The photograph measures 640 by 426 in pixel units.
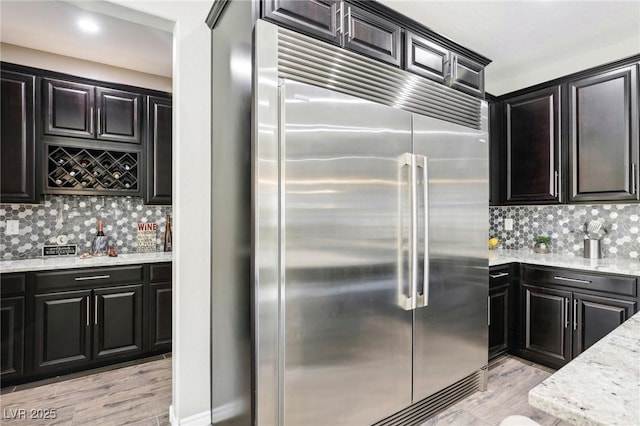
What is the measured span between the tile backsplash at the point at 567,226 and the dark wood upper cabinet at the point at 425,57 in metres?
2.07

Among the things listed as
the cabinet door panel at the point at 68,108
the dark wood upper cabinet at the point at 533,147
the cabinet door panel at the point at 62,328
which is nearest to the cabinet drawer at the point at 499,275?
the dark wood upper cabinet at the point at 533,147

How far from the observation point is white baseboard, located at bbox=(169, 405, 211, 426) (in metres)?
1.99

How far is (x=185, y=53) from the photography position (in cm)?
202

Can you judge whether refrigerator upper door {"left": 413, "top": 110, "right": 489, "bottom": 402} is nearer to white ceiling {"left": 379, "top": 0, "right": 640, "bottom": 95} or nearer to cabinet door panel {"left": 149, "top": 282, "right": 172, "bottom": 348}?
white ceiling {"left": 379, "top": 0, "right": 640, "bottom": 95}

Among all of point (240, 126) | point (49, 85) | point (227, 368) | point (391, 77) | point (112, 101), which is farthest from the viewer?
point (112, 101)

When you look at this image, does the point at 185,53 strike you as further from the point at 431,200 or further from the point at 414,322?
the point at 414,322

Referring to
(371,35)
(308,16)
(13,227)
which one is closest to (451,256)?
(371,35)

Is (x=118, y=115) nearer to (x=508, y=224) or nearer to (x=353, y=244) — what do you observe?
(x=353, y=244)

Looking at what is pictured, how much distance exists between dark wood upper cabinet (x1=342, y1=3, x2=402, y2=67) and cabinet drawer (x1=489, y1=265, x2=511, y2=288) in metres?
1.91

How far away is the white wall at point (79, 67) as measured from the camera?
115 inches

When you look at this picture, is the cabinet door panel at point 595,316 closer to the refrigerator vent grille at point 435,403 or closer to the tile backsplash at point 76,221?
the refrigerator vent grille at point 435,403

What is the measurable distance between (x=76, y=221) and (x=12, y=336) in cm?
112

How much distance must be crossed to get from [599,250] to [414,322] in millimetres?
2181

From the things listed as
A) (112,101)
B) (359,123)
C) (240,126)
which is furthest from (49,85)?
(359,123)
